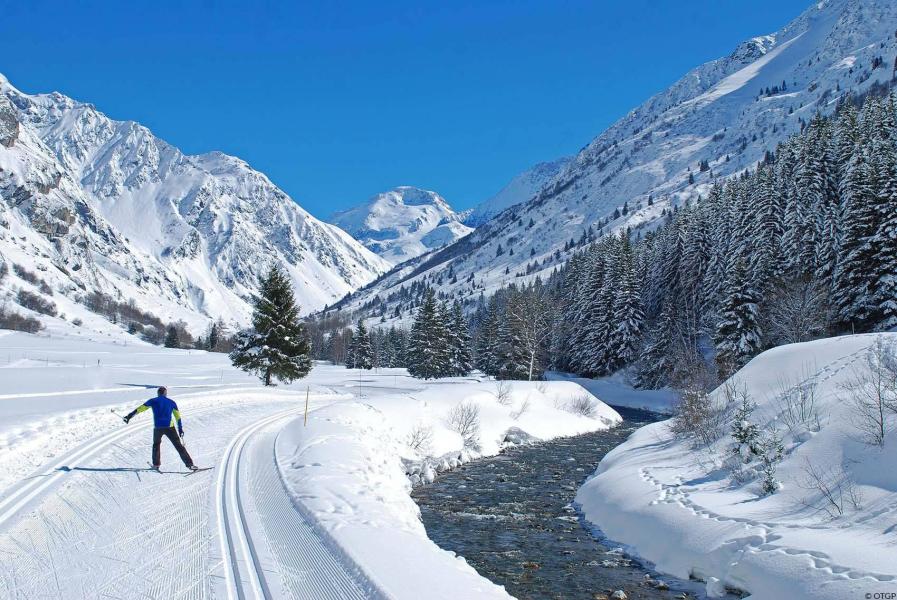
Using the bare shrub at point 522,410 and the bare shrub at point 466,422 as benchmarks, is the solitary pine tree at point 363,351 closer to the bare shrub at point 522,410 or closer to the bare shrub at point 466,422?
the bare shrub at point 522,410

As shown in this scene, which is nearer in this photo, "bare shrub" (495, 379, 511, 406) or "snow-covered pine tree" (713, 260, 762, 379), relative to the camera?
"bare shrub" (495, 379, 511, 406)

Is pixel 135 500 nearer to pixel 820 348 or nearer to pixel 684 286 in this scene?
pixel 820 348

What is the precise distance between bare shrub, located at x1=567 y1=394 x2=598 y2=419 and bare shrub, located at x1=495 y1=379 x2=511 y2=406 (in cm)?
566

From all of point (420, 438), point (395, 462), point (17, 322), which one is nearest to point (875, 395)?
point (395, 462)

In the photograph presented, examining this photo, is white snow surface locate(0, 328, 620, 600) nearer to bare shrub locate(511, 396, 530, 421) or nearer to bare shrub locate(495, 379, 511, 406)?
bare shrub locate(511, 396, 530, 421)

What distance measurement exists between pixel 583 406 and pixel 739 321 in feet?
43.9

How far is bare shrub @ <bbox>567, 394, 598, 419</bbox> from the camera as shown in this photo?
1481 inches

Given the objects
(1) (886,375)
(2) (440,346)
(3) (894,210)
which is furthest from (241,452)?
(2) (440,346)

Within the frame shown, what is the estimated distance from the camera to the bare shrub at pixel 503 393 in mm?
32969

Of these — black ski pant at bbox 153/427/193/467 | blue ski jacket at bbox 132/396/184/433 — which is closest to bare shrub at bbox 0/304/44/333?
blue ski jacket at bbox 132/396/184/433

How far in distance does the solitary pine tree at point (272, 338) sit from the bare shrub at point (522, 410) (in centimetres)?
1685

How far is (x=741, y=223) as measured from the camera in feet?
162

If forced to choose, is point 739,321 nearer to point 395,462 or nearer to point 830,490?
point 395,462

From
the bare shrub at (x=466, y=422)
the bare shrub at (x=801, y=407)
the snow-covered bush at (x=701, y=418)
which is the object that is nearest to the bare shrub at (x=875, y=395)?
the bare shrub at (x=801, y=407)
